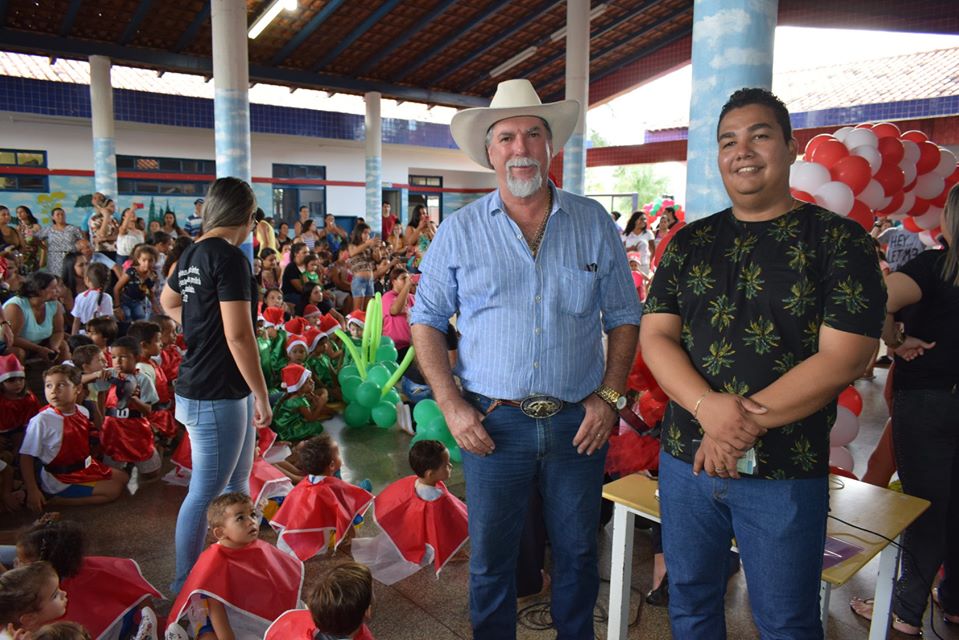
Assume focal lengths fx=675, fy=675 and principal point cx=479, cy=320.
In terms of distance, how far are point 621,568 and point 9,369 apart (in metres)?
3.31

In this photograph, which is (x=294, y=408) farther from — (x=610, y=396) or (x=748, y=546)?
(x=748, y=546)

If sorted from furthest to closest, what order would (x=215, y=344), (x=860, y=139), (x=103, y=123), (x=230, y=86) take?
(x=103, y=123) < (x=230, y=86) < (x=860, y=139) < (x=215, y=344)

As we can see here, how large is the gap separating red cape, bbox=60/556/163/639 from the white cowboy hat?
1.82 metres

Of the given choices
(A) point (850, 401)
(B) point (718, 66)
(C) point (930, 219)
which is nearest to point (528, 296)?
(B) point (718, 66)

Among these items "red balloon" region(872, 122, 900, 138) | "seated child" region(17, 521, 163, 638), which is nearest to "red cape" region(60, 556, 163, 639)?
"seated child" region(17, 521, 163, 638)

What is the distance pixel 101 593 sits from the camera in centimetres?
219

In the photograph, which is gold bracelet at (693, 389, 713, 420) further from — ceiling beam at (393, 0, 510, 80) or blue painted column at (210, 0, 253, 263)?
ceiling beam at (393, 0, 510, 80)

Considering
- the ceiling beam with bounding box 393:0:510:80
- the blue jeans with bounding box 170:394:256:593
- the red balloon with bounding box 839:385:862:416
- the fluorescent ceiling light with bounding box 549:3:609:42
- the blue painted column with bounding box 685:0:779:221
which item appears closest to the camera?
the blue jeans with bounding box 170:394:256:593

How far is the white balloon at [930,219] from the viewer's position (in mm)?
4691

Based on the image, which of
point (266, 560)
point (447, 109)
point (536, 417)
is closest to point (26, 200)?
point (447, 109)

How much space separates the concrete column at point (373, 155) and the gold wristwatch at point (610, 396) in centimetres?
1415

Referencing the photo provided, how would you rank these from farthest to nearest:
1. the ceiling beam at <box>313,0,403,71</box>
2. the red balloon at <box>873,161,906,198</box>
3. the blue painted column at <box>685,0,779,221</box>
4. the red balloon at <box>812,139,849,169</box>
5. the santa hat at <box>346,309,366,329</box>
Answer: the ceiling beam at <box>313,0,403,71</box> < the santa hat at <box>346,309,366,329</box> < the red balloon at <box>873,161,906,198</box> < the red balloon at <box>812,139,849,169</box> < the blue painted column at <box>685,0,779,221</box>

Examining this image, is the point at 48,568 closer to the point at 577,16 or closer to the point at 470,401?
the point at 470,401

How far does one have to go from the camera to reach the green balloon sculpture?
489 cm
